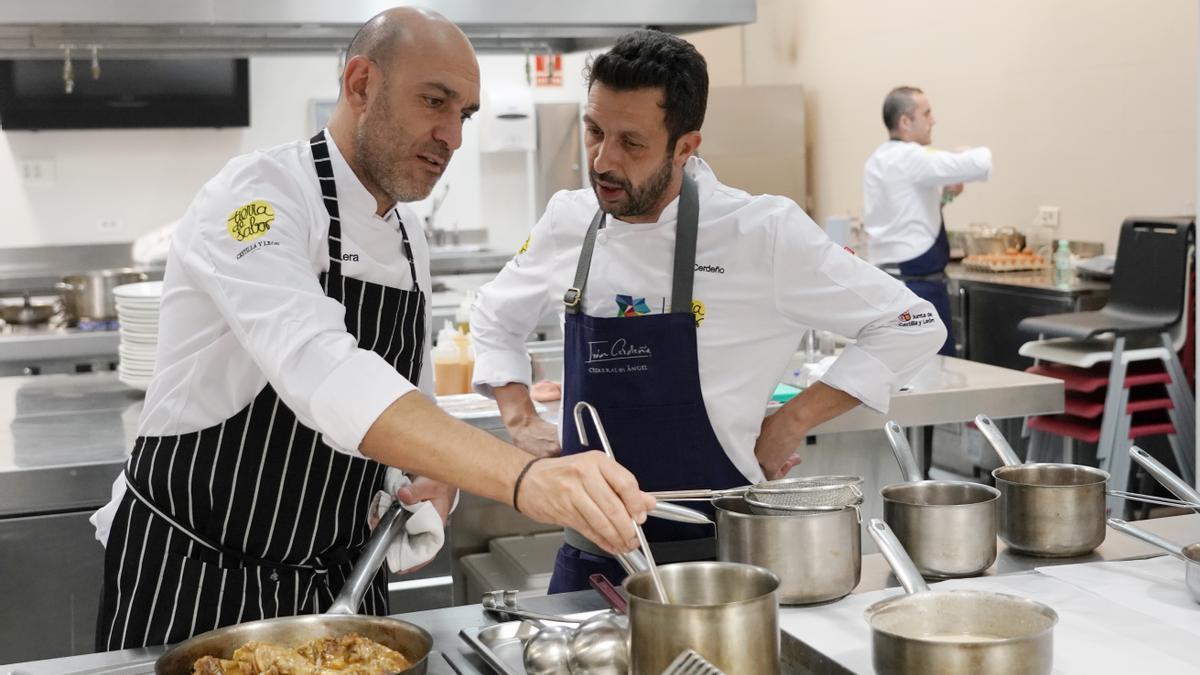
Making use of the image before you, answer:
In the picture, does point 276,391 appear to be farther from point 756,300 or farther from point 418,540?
point 756,300

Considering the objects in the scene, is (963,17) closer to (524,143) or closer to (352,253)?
(524,143)

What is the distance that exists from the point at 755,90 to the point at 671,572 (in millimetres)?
7568

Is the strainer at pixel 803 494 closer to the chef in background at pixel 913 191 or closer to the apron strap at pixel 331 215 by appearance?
the apron strap at pixel 331 215

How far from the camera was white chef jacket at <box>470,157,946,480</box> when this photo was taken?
221 centimetres

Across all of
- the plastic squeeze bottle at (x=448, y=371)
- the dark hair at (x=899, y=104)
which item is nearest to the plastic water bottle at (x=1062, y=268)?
the dark hair at (x=899, y=104)

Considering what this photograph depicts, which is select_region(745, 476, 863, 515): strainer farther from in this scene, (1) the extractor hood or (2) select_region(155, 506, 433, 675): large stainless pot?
(1) the extractor hood

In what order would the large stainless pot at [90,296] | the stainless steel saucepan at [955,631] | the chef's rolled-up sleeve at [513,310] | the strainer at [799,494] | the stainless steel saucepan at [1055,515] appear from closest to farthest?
the stainless steel saucepan at [955,631]
the strainer at [799,494]
the stainless steel saucepan at [1055,515]
the chef's rolled-up sleeve at [513,310]
the large stainless pot at [90,296]

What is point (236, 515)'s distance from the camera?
1877 mm

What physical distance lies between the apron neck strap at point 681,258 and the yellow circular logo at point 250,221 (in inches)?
27.0

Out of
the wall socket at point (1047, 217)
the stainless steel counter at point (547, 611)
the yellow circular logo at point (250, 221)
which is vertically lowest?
the stainless steel counter at point (547, 611)

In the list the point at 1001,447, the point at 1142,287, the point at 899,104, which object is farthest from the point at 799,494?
the point at 899,104

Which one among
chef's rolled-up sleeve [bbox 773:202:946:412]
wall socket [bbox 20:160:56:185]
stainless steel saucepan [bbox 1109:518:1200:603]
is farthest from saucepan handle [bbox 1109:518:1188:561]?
wall socket [bbox 20:160:56:185]

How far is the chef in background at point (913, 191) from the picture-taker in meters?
6.63

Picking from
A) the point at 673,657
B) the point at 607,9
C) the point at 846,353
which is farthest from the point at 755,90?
the point at 673,657
